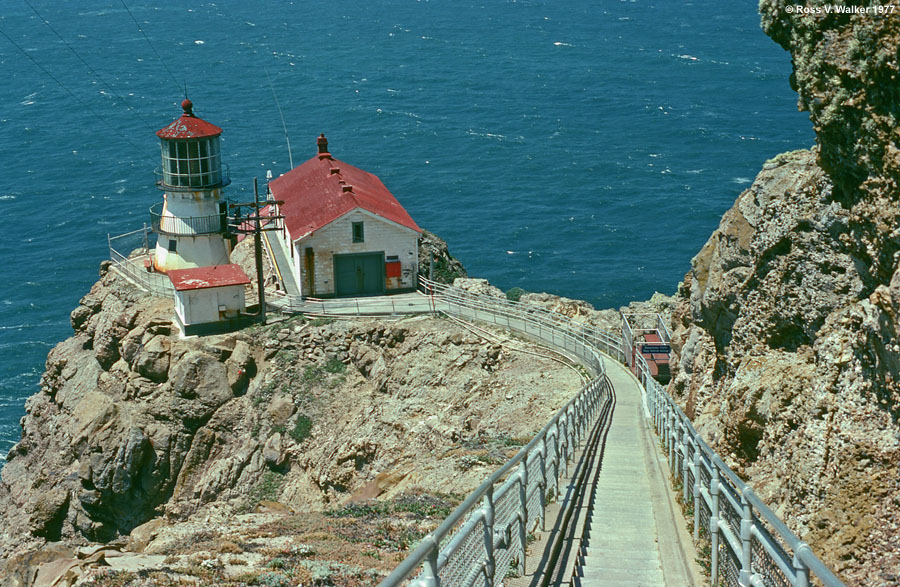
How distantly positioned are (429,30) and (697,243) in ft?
321

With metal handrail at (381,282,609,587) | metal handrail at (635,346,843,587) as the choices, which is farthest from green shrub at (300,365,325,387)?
metal handrail at (635,346,843,587)

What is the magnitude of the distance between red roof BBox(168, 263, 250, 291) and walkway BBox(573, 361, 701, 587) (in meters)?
22.4

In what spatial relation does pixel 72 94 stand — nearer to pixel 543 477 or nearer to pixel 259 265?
pixel 259 265

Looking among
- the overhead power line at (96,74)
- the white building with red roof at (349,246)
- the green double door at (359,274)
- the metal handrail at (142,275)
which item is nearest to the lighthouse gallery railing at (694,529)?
the white building with red roof at (349,246)

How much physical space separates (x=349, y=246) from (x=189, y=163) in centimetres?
791

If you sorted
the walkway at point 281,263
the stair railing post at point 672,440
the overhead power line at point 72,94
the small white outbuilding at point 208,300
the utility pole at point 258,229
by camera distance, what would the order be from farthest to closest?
the overhead power line at point 72,94, the walkway at point 281,263, the utility pole at point 258,229, the small white outbuilding at point 208,300, the stair railing post at point 672,440

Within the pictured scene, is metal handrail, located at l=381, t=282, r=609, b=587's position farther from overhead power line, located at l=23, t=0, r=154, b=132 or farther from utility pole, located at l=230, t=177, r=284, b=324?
overhead power line, located at l=23, t=0, r=154, b=132

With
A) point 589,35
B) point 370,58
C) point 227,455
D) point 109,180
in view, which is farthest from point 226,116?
point 227,455

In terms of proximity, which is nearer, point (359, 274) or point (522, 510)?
point (522, 510)

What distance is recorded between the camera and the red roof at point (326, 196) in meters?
42.5

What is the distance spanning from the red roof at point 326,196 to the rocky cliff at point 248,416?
4774 millimetres

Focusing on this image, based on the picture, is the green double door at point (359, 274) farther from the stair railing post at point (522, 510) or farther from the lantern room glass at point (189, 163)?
the stair railing post at point (522, 510)

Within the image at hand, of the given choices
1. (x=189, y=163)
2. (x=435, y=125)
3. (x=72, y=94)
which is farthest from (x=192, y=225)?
(x=72, y=94)

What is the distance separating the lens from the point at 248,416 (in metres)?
38.2
